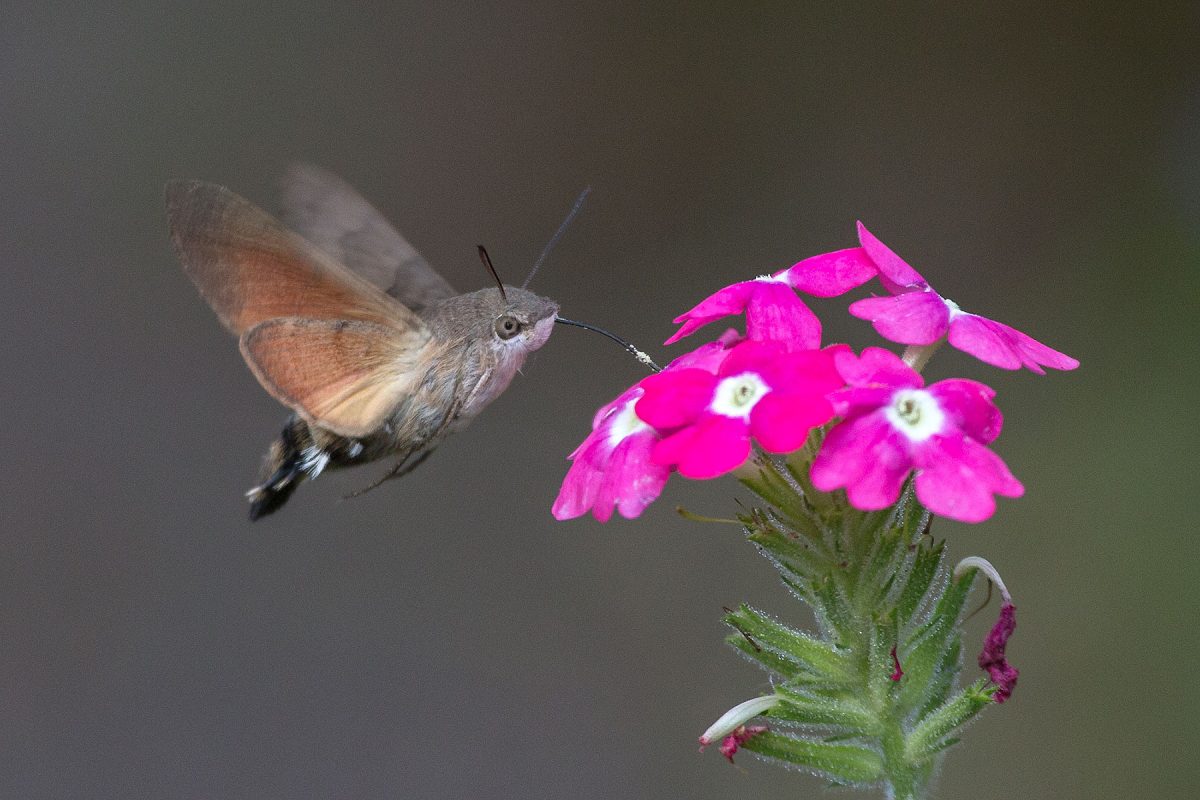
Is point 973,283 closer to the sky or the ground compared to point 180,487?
closer to the sky

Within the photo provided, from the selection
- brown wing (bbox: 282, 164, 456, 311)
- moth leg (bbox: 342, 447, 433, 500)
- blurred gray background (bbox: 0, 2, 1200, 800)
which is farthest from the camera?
blurred gray background (bbox: 0, 2, 1200, 800)

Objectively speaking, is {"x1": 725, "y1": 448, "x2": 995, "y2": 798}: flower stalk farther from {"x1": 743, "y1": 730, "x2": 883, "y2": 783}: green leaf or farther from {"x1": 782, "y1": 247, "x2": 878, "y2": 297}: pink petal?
{"x1": 782, "y1": 247, "x2": 878, "y2": 297}: pink petal

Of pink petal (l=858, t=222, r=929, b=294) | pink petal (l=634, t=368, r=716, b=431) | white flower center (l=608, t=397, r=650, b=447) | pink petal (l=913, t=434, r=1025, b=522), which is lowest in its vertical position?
white flower center (l=608, t=397, r=650, b=447)

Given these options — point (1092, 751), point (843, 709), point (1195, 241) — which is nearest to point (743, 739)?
point (843, 709)

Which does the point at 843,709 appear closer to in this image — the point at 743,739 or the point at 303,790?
the point at 743,739

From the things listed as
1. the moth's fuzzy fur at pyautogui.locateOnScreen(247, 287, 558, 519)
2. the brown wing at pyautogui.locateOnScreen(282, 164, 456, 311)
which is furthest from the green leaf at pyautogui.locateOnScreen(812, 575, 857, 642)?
the brown wing at pyautogui.locateOnScreen(282, 164, 456, 311)

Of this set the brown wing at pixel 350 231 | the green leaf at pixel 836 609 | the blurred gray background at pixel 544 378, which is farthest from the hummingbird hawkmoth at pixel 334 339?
the blurred gray background at pixel 544 378

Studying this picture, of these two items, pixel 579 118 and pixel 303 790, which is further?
pixel 579 118

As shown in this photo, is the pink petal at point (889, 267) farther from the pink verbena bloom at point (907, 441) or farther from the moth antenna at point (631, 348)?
the moth antenna at point (631, 348)
